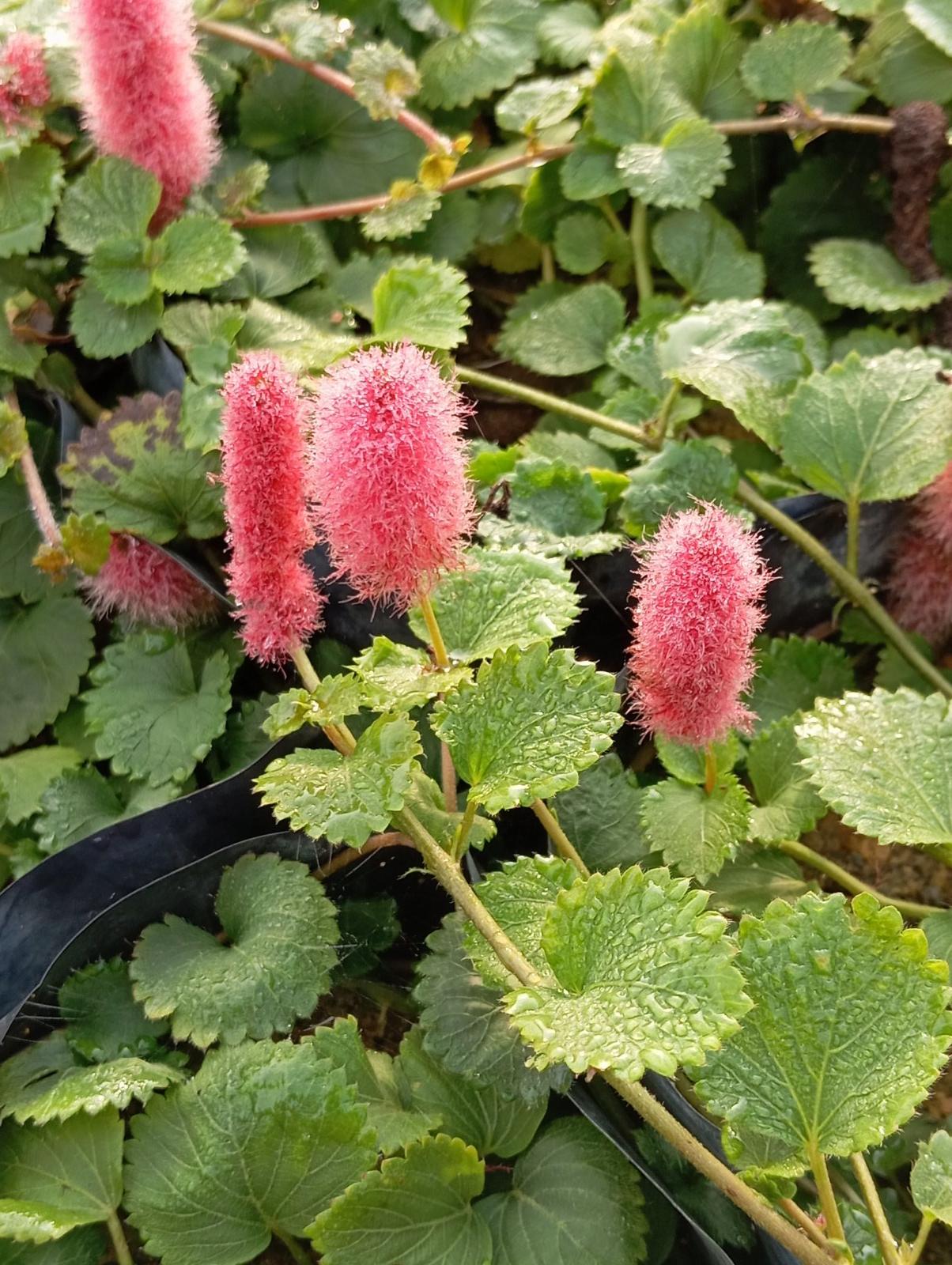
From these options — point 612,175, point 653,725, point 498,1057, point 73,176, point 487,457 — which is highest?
point 73,176

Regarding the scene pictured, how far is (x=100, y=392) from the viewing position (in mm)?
1063

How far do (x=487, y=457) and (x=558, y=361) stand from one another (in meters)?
0.27

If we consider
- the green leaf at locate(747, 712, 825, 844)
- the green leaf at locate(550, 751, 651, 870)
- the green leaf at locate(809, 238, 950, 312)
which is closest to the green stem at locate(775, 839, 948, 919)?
the green leaf at locate(747, 712, 825, 844)

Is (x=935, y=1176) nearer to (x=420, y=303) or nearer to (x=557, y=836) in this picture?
(x=557, y=836)

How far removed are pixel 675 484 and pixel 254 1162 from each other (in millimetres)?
589

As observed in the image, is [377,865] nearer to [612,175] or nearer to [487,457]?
[487,457]

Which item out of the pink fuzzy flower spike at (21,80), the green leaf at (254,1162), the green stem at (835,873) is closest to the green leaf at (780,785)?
the green stem at (835,873)

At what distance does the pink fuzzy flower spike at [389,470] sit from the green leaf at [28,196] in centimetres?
51

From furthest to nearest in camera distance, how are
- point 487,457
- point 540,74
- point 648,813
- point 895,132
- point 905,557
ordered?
1. point 540,74
2. point 895,132
3. point 905,557
4. point 487,457
5. point 648,813

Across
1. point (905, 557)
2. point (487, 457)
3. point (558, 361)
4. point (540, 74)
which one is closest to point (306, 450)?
point (487, 457)

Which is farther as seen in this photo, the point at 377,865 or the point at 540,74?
Result: the point at 540,74

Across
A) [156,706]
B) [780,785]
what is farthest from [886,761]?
[156,706]

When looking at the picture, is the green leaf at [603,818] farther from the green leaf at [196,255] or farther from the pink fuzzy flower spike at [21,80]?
the pink fuzzy flower spike at [21,80]

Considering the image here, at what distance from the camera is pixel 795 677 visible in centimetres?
93
